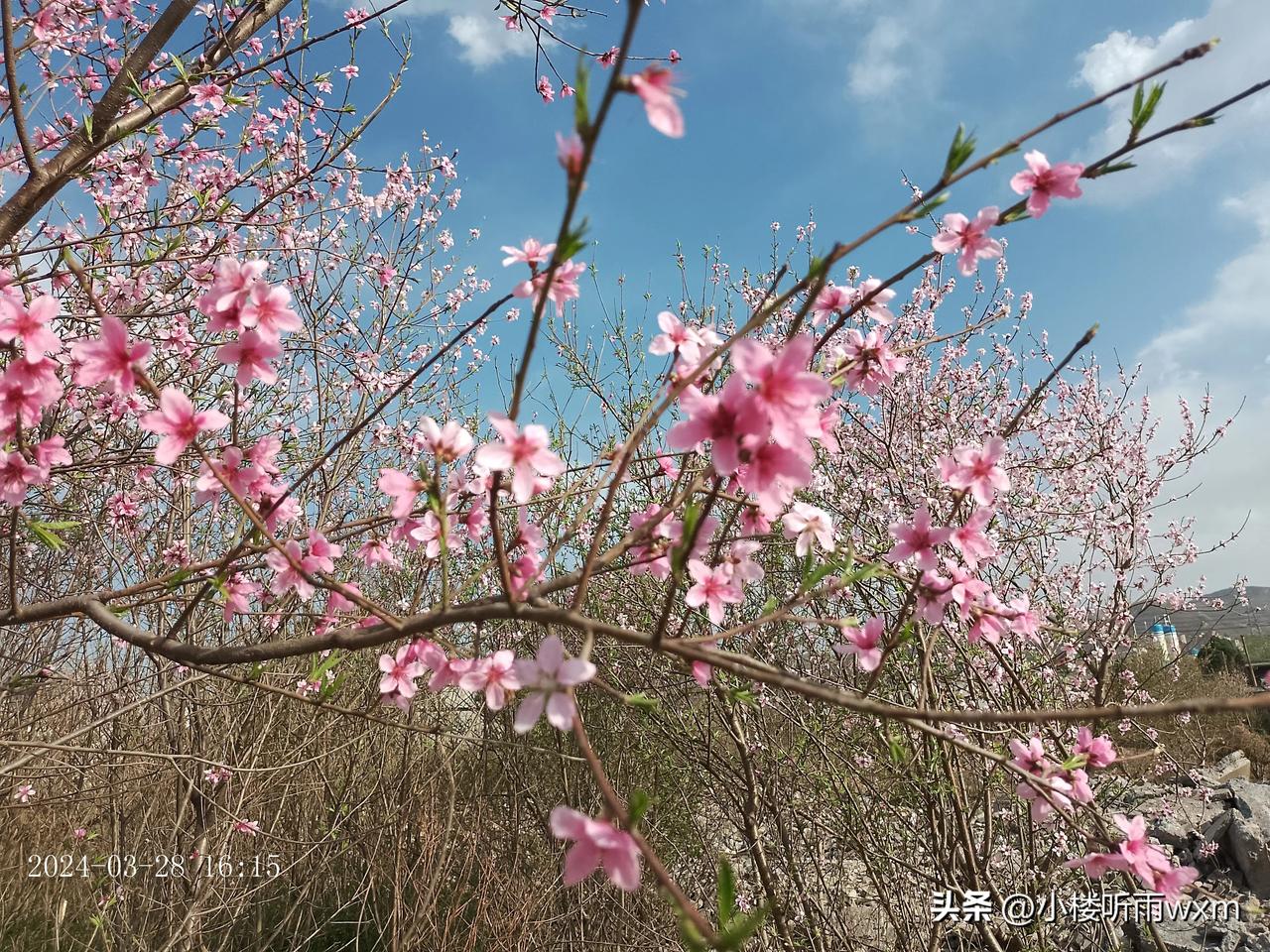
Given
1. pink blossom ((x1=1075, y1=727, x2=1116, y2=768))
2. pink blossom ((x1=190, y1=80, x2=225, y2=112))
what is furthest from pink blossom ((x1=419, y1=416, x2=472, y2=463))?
pink blossom ((x1=190, y1=80, x2=225, y2=112))

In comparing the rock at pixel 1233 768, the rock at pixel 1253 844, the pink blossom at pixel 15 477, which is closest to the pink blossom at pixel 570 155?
the pink blossom at pixel 15 477

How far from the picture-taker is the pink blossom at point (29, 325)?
1366mm

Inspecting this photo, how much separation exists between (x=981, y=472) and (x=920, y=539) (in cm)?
19

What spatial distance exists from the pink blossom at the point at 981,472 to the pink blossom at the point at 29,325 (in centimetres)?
184

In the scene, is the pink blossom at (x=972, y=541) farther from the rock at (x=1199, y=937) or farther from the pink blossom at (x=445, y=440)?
the rock at (x=1199, y=937)

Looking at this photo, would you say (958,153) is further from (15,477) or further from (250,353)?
(15,477)

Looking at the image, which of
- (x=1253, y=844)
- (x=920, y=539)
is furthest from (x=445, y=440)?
(x=1253, y=844)

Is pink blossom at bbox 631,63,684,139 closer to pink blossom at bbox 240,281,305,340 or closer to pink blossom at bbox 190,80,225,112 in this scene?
pink blossom at bbox 240,281,305,340

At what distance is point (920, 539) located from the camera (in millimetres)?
1588

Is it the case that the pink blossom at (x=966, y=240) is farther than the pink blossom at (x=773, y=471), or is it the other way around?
the pink blossom at (x=966, y=240)

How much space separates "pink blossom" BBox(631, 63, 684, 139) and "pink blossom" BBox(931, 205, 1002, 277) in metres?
0.85

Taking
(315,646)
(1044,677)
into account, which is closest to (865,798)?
(1044,677)

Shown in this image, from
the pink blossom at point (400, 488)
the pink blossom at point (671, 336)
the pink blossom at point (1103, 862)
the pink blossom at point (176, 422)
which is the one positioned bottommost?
the pink blossom at point (1103, 862)

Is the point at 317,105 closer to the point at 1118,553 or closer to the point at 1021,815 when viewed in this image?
the point at 1021,815
